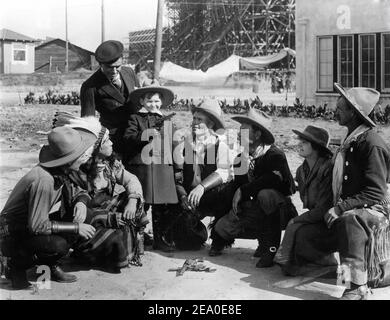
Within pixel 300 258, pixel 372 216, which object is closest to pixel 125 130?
pixel 300 258

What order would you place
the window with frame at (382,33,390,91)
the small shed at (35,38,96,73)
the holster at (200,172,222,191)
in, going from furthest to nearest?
1. the small shed at (35,38,96,73)
2. the window with frame at (382,33,390,91)
3. the holster at (200,172,222,191)

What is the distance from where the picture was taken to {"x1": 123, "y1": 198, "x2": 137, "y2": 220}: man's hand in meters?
5.03

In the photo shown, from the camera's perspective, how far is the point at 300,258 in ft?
15.8

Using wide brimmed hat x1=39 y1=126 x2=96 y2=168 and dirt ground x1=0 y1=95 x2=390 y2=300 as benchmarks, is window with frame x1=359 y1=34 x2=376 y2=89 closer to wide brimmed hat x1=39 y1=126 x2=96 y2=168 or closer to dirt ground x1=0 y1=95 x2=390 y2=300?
dirt ground x1=0 y1=95 x2=390 y2=300

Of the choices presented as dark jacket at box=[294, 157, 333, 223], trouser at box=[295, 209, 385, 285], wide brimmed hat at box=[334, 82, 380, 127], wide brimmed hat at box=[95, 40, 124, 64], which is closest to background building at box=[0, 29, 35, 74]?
wide brimmed hat at box=[95, 40, 124, 64]

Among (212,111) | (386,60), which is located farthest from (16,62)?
(212,111)

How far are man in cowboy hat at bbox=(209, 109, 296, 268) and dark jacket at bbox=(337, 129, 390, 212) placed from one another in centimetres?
83

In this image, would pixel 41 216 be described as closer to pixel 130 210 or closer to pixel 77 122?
pixel 130 210

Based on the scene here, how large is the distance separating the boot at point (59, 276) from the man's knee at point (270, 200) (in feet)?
5.60

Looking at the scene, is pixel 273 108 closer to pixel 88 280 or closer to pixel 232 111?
pixel 232 111

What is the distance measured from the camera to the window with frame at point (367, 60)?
14625 millimetres

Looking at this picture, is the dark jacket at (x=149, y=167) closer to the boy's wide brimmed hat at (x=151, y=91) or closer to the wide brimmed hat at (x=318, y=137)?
the boy's wide brimmed hat at (x=151, y=91)

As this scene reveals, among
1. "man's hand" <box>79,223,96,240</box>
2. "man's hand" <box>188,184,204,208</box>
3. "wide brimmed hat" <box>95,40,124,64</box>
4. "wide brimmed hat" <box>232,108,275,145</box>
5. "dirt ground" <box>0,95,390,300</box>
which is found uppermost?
"wide brimmed hat" <box>95,40,124,64</box>

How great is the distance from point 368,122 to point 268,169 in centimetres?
110
